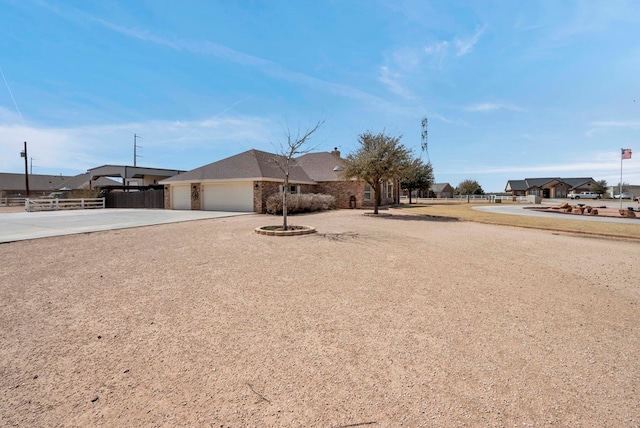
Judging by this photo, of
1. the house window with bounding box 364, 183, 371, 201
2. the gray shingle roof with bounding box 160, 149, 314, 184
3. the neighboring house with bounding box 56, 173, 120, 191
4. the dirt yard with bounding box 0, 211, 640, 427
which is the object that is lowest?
the dirt yard with bounding box 0, 211, 640, 427

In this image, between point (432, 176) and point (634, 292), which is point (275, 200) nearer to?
point (634, 292)

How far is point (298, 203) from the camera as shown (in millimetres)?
20391

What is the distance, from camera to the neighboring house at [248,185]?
2200 cm

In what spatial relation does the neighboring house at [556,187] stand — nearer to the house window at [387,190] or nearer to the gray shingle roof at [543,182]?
the gray shingle roof at [543,182]

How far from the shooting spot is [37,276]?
5754 mm

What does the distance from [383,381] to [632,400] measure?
205cm

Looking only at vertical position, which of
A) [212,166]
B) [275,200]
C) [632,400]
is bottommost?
[632,400]

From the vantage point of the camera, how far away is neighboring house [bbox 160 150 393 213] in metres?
22.0

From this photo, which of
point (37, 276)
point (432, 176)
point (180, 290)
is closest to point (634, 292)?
point (180, 290)

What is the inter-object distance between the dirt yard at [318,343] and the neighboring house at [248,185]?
50.7ft

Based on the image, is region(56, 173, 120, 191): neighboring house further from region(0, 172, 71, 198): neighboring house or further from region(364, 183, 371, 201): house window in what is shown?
region(364, 183, 371, 201): house window

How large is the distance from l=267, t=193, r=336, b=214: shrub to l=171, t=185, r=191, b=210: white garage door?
8.96 metres

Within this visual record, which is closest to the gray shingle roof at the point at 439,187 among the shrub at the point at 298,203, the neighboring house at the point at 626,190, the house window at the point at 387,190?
the neighboring house at the point at 626,190

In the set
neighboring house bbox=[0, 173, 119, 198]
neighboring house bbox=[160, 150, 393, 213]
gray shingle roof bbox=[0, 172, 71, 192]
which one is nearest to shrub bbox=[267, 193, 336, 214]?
neighboring house bbox=[160, 150, 393, 213]
